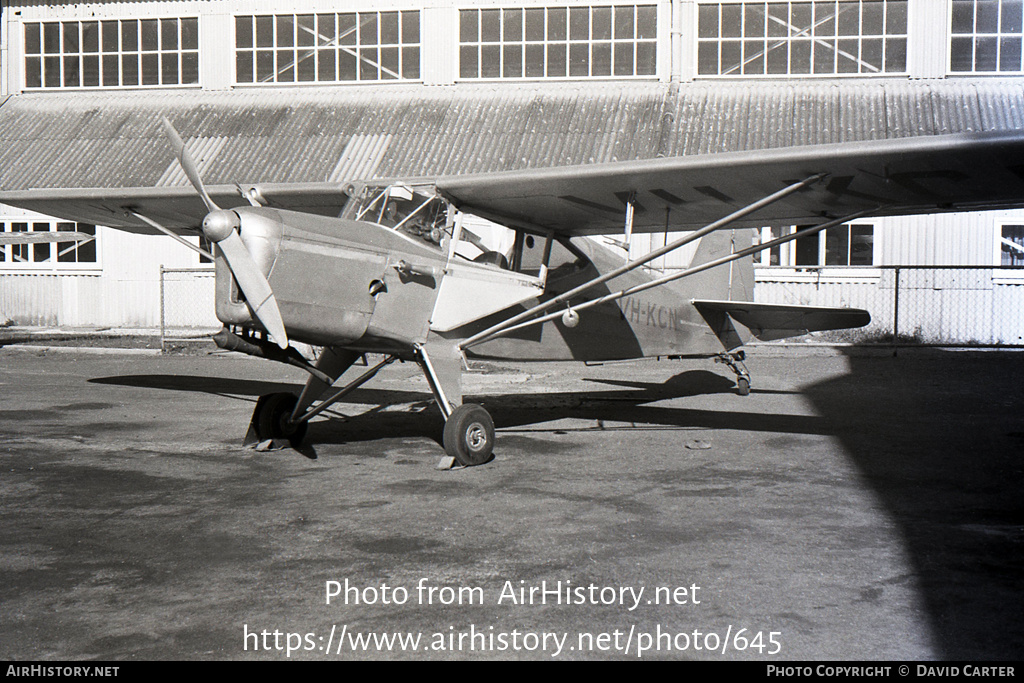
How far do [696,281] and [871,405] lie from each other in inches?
103

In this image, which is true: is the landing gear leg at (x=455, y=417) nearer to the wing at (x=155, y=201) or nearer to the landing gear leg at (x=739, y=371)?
the wing at (x=155, y=201)

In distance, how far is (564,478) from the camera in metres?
6.72

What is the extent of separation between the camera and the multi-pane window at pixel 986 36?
765 inches

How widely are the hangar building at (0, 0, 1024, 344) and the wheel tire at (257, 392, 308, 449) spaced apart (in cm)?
1151

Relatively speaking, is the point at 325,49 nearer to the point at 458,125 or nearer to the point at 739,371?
the point at 458,125

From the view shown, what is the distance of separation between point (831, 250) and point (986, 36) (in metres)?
5.66

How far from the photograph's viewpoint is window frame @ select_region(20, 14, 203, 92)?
22578 millimetres

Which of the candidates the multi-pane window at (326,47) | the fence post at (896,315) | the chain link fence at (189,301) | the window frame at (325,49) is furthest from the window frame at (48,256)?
the fence post at (896,315)

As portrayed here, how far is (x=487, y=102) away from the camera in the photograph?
2089 cm

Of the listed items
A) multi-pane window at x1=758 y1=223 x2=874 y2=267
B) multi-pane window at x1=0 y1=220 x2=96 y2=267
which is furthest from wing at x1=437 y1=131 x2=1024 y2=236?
multi-pane window at x1=0 y1=220 x2=96 y2=267

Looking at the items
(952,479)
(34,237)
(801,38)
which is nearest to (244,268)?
(952,479)

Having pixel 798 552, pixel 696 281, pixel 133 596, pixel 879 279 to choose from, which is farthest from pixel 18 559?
pixel 879 279

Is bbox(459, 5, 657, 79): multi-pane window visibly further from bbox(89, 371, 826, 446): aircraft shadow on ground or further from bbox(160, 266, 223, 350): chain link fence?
bbox(89, 371, 826, 446): aircraft shadow on ground

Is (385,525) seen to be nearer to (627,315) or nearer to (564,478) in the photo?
(564,478)
